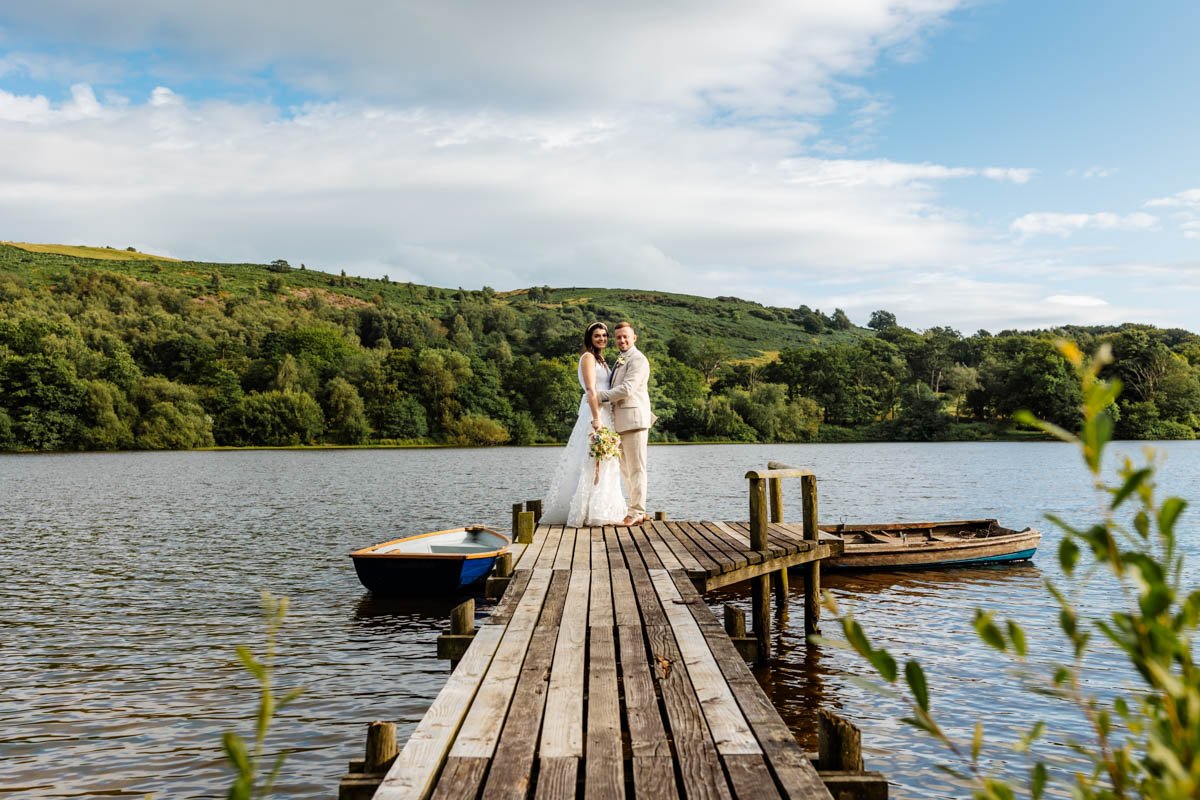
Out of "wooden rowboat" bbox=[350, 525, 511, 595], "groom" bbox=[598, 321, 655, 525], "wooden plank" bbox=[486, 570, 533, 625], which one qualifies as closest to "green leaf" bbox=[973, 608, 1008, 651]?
"wooden plank" bbox=[486, 570, 533, 625]

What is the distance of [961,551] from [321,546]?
13131mm

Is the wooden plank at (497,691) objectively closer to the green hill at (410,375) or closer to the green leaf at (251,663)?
the green leaf at (251,663)

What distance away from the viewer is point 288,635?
1184 centimetres

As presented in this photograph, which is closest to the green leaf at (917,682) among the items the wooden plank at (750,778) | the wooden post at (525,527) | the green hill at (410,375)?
the wooden plank at (750,778)

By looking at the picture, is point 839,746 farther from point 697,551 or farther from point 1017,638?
point 697,551

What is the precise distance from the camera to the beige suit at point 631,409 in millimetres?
11641

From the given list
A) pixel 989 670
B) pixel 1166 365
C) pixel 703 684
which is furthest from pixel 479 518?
pixel 1166 365

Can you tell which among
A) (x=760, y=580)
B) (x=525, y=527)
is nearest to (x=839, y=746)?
(x=760, y=580)

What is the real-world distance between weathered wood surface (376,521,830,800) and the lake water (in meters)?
1.69

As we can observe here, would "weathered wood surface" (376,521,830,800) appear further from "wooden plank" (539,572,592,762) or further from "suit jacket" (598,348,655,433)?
"suit jacket" (598,348,655,433)

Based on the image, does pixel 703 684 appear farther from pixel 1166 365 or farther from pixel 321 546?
pixel 1166 365

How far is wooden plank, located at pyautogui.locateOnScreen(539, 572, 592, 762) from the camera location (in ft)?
13.3

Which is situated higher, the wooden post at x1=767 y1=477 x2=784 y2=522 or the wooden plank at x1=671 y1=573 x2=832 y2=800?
the wooden post at x1=767 y1=477 x2=784 y2=522

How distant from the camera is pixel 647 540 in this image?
434 inches
